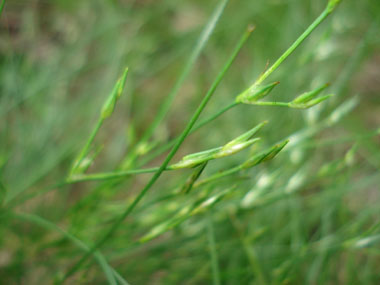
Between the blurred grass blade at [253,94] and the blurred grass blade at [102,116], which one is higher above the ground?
the blurred grass blade at [102,116]

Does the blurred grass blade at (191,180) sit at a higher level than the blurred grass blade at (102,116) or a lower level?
lower

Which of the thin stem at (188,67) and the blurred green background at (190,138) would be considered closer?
the thin stem at (188,67)

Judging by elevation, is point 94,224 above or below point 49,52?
below

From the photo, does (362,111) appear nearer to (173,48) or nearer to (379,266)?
(379,266)

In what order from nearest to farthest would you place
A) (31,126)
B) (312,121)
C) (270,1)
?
(312,121), (31,126), (270,1)

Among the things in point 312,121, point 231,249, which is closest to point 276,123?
point 312,121

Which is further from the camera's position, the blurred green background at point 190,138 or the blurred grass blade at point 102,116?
the blurred green background at point 190,138

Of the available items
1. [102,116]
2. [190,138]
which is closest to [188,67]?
[102,116]

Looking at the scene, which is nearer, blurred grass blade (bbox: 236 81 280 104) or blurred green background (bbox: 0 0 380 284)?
blurred grass blade (bbox: 236 81 280 104)
